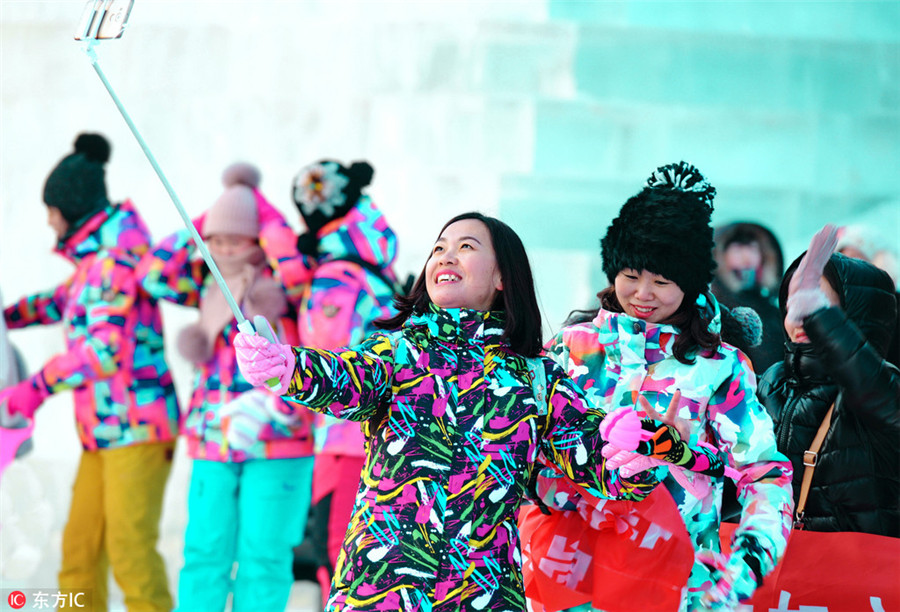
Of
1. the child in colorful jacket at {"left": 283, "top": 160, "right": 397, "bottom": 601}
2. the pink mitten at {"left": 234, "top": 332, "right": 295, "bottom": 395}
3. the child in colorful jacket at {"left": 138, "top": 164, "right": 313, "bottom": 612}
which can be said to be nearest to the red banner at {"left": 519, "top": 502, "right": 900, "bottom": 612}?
the pink mitten at {"left": 234, "top": 332, "right": 295, "bottom": 395}

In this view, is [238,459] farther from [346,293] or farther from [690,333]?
[690,333]

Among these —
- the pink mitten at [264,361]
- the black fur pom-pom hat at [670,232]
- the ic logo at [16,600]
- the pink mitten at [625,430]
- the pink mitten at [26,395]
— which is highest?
the black fur pom-pom hat at [670,232]

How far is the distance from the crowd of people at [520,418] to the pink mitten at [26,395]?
62cm

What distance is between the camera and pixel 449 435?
7.16ft

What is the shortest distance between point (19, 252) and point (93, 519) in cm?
232

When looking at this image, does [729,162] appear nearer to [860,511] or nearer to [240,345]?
[860,511]

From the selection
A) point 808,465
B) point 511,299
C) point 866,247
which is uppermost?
point 866,247

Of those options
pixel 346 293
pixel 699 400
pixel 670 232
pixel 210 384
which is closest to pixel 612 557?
pixel 699 400

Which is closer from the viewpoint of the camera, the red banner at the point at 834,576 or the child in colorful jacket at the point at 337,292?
the red banner at the point at 834,576

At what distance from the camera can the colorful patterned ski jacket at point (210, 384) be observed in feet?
12.4

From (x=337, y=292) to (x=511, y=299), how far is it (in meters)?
1.49

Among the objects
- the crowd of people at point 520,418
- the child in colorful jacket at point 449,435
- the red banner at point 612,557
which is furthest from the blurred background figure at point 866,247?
the child in colorful jacket at point 449,435

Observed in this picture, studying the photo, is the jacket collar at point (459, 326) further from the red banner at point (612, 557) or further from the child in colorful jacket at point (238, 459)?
the child in colorful jacket at point (238, 459)

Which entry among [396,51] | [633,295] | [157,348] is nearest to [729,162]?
[396,51]
